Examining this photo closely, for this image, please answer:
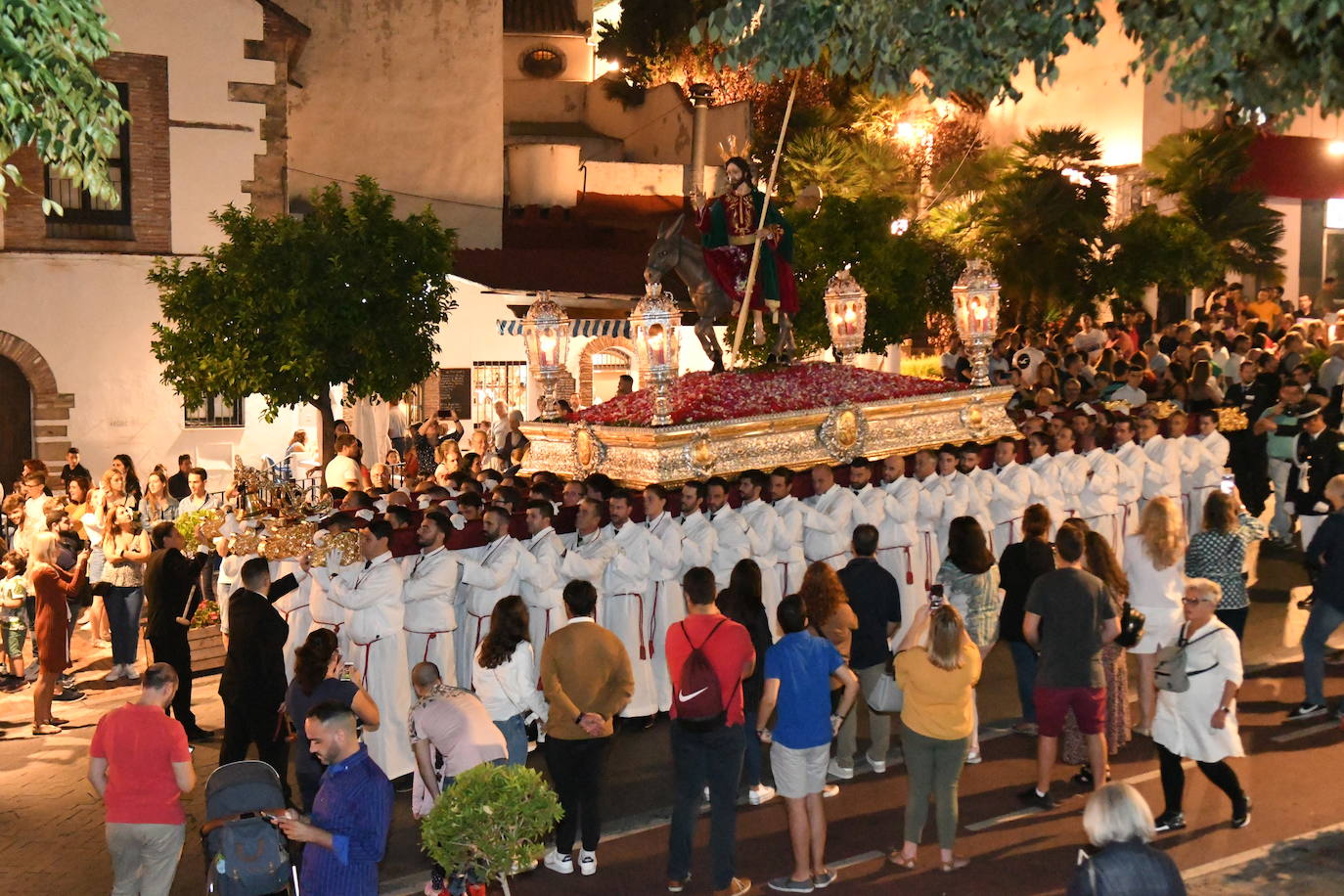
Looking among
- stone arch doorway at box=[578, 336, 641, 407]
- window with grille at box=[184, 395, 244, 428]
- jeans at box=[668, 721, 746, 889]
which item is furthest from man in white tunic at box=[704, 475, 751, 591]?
stone arch doorway at box=[578, 336, 641, 407]

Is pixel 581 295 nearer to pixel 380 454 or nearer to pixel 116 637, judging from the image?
pixel 380 454

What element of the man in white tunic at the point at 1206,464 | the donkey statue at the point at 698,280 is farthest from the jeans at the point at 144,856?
the man in white tunic at the point at 1206,464

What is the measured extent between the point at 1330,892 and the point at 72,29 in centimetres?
765

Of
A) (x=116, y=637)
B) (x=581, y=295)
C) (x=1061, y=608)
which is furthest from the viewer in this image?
(x=581, y=295)

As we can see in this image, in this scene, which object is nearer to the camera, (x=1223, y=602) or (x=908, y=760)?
(x=908, y=760)

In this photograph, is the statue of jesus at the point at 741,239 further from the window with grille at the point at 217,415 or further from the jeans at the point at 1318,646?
the window with grille at the point at 217,415

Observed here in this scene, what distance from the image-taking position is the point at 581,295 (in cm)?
2619

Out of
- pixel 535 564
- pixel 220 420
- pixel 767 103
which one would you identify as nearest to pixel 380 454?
pixel 220 420

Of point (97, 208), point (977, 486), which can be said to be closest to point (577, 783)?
point (977, 486)

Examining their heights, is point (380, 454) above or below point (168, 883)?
above

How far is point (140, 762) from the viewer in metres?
7.66

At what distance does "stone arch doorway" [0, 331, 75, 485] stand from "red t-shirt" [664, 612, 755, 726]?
611 inches

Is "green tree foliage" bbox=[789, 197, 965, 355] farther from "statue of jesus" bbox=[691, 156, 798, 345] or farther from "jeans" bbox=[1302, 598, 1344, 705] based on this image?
"jeans" bbox=[1302, 598, 1344, 705]

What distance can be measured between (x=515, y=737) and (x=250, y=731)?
1883mm
